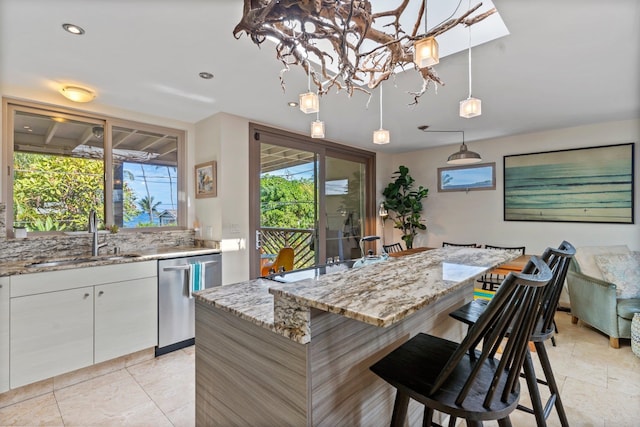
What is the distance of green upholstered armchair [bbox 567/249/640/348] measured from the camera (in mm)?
2855

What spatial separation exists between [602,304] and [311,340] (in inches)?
137

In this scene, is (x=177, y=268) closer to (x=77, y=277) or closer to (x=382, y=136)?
(x=77, y=277)

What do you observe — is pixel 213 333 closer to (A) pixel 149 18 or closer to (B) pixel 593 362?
(A) pixel 149 18

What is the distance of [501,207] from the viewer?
4.49 metres

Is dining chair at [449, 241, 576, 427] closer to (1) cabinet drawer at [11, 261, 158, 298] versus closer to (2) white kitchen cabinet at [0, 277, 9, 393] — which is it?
(1) cabinet drawer at [11, 261, 158, 298]

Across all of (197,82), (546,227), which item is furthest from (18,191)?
(546,227)

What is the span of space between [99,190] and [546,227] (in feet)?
17.7

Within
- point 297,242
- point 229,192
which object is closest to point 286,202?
point 297,242

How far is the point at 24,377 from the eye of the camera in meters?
2.18

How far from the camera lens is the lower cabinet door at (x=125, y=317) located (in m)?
2.52

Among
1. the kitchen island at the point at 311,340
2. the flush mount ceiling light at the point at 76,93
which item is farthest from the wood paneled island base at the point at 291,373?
the flush mount ceiling light at the point at 76,93

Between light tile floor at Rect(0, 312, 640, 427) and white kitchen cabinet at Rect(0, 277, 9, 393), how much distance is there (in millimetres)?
209

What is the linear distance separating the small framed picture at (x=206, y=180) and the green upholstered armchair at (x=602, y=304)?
13.2 feet

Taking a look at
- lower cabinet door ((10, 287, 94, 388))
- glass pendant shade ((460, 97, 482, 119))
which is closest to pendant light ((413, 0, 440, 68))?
glass pendant shade ((460, 97, 482, 119))
